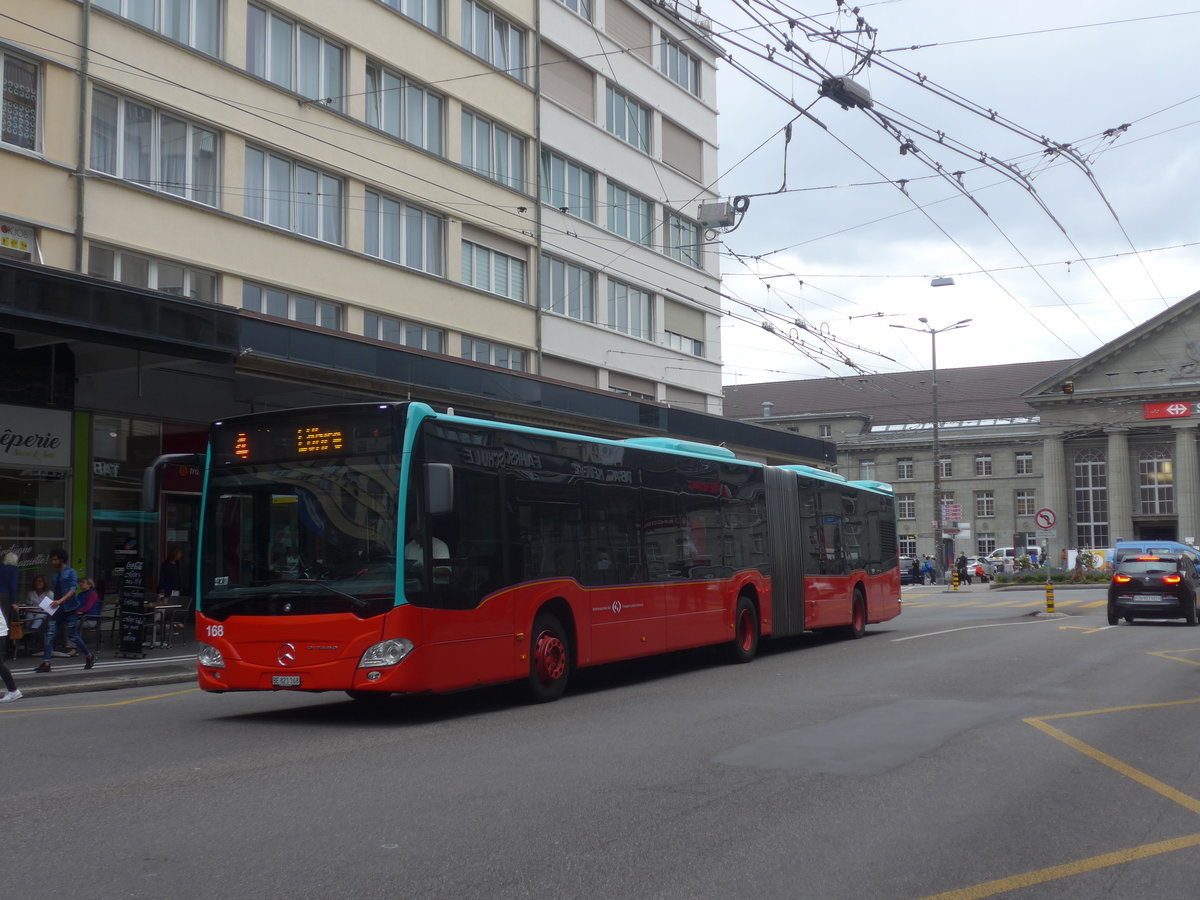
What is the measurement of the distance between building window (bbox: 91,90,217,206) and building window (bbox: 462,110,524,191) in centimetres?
873

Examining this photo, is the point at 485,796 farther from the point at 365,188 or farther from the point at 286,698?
the point at 365,188

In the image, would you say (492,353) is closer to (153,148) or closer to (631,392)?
(631,392)

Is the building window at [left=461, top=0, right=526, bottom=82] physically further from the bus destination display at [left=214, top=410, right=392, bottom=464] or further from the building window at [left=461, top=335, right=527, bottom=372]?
the bus destination display at [left=214, top=410, right=392, bottom=464]

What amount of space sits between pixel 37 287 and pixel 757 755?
1217 cm

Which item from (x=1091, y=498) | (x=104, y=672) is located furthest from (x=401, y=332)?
(x=1091, y=498)

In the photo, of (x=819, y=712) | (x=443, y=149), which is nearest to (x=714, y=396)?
(x=443, y=149)

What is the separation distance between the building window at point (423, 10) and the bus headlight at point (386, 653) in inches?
832

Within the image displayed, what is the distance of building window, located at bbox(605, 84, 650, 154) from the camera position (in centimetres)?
3822

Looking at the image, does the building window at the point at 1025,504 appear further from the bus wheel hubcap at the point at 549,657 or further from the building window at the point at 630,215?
the bus wheel hubcap at the point at 549,657

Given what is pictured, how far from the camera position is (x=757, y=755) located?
9203 millimetres

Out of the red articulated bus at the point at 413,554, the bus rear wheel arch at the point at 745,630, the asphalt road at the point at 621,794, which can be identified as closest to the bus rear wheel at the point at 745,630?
the bus rear wheel arch at the point at 745,630

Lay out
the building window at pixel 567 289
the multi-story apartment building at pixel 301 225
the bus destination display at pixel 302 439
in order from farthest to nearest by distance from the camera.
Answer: the building window at pixel 567 289 < the multi-story apartment building at pixel 301 225 < the bus destination display at pixel 302 439

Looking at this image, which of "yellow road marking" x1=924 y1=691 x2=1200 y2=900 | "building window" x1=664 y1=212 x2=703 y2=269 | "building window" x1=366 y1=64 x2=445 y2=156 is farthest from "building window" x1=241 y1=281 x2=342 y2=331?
"yellow road marking" x1=924 y1=691 x2=1200 y2=900

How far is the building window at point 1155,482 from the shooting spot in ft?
270
